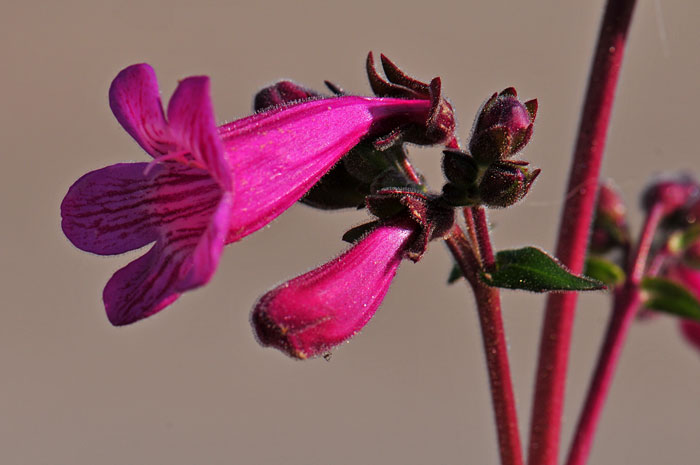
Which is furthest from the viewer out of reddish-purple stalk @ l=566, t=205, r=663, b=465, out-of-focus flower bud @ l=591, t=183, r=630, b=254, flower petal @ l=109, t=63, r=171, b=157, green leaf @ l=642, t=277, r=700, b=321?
out-of-focus flower bud @ l=591, t=183, r=630, b=254

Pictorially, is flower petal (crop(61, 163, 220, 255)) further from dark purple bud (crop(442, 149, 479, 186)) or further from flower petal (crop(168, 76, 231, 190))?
dark purple bud (crop(442, 149, 479, 186))

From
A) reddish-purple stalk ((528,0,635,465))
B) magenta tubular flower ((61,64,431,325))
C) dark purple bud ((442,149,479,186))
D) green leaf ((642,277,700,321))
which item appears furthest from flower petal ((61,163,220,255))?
green leaf ((642,277,700,321))

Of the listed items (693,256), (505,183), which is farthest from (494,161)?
(693,256)

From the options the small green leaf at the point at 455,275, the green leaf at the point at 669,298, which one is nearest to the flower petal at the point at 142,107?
the small green leaf at the point at 455,275

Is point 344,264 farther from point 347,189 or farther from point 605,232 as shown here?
point 605,232

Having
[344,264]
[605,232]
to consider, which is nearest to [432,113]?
[344,264]

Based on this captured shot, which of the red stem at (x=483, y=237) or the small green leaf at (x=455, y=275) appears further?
the small green leaf at (x=455, y=275)

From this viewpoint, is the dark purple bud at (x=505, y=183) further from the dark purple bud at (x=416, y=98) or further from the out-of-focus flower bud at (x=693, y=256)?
the out-of-focus flower bud at (x=693, y=256)
